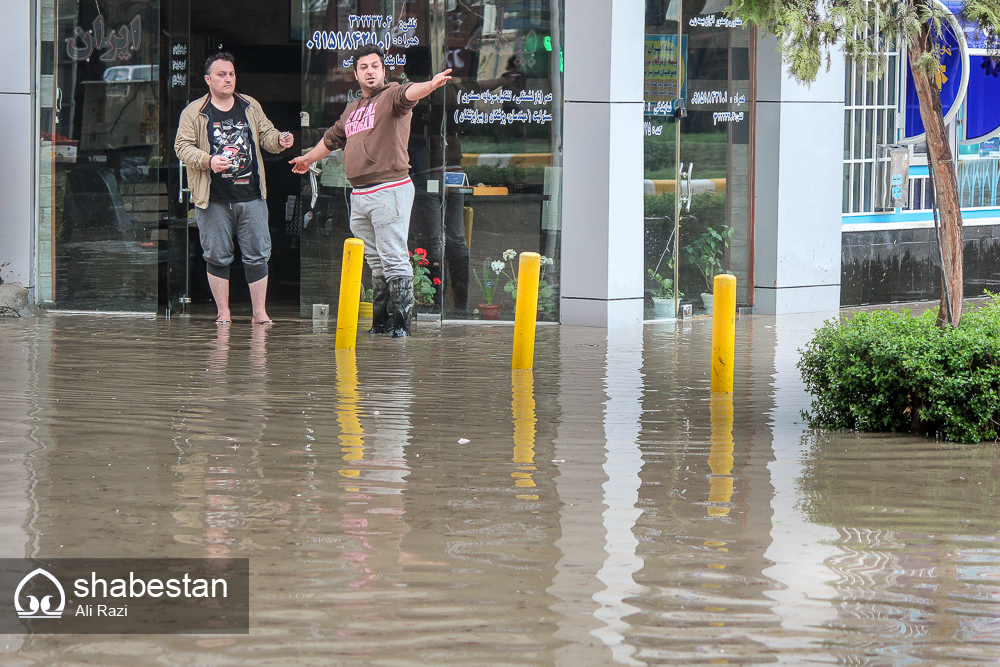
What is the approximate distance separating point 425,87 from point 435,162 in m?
1.63

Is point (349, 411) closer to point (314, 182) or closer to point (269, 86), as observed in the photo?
point (314, 182)

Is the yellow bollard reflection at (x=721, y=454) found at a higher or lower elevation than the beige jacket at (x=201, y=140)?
lower

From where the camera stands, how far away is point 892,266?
15352 mm

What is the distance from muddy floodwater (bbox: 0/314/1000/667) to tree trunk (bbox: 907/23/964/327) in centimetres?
98

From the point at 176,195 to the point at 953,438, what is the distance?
8682 mm

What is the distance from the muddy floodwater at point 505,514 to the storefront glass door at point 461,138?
332cm

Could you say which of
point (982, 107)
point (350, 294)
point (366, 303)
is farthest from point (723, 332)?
point (982, 107)

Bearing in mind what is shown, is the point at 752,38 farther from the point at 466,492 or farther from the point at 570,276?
the point at 466,492

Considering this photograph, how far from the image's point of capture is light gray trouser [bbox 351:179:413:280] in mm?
12016

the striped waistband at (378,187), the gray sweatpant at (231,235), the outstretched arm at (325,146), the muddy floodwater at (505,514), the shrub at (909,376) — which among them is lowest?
the muddy floodwater at (505,514)

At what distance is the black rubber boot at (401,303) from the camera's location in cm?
1199

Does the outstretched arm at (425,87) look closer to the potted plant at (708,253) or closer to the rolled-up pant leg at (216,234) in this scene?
the rolled-up pant leg at (216,234)

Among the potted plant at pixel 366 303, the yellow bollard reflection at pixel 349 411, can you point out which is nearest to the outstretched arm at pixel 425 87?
the potted plant at pixel 366 303

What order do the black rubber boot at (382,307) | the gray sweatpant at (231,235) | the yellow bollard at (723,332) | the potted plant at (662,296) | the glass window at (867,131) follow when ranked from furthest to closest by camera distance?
the glass window at (867,131) < the potted plant at (662,296) < the gray sweatpant at (231,235) < the black rubber boot at (382,307) < the yellow bollard at (723,332)
